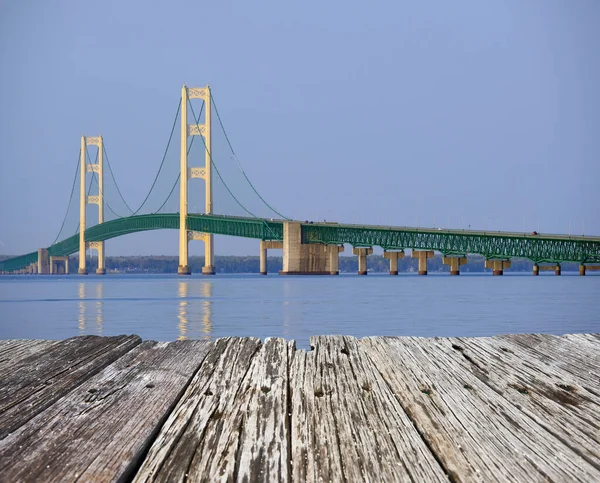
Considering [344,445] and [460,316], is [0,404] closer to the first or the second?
[344,445]

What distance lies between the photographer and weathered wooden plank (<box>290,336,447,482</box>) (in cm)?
177

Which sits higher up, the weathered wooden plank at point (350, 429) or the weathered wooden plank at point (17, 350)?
the weathered wooden plank at point (17, 350)

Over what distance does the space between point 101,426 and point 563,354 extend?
201 centimetres

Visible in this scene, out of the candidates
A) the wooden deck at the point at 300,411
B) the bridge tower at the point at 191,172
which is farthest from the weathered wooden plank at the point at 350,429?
the bridge tower at the point at 191,172

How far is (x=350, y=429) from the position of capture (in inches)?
80.4

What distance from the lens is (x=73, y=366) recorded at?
9.24 ft

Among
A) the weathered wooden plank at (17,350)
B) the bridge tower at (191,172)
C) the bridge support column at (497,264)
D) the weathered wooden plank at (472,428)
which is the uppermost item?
the bridge tower at (191,172)

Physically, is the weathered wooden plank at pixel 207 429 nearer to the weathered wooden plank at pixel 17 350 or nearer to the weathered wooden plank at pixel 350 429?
the weathered wooden plank at pixel 350 429

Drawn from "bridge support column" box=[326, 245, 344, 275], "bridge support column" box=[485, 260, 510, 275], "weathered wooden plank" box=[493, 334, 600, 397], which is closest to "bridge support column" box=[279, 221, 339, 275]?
"bridge support column" box=[326, 245, 344, 275]

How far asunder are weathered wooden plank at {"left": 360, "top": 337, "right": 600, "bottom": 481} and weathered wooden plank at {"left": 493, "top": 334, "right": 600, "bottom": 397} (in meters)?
0.41

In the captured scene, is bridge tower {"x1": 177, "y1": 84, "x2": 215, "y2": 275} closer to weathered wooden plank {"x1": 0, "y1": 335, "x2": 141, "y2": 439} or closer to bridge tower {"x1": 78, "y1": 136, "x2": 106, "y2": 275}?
bridge tower {"x1": 78, "y1": 136, "x2": 106, "y2": 275}

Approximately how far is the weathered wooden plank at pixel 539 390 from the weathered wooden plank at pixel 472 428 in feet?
0.14

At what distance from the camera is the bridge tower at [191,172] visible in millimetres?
76625

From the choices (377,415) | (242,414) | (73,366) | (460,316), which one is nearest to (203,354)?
(73,366)
